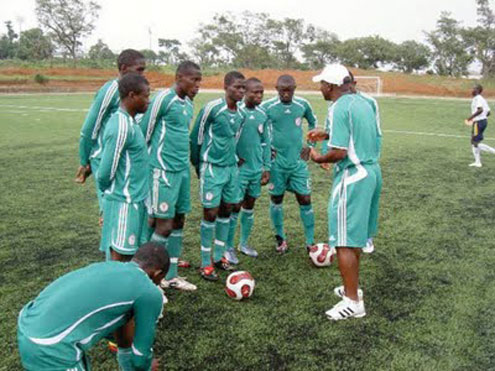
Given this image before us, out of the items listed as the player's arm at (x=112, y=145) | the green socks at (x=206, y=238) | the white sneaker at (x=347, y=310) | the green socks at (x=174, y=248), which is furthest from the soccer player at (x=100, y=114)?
the white sneaker at (x=347, y=310)

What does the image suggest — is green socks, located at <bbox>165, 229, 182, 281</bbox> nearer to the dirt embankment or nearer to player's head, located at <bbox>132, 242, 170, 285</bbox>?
player's head, located at <bbox>132, 242, 170, 285</bbox>

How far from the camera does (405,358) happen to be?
3967mm

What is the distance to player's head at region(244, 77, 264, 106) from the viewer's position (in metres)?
5.73

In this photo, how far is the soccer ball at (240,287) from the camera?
491cm

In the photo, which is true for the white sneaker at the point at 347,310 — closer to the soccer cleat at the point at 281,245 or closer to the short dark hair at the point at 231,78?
the soccer cleat at the point at 281,245

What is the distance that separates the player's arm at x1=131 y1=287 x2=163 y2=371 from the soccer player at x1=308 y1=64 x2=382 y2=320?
2103 mm

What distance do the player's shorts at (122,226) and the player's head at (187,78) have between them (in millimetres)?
1316

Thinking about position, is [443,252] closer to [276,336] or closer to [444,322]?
[444,322]

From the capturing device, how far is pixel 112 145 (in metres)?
3.88

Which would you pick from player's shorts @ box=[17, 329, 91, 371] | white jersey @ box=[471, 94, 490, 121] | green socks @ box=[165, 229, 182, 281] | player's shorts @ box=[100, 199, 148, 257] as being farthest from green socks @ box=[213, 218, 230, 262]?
white jersey @ box=[471, 94, 490, 121]

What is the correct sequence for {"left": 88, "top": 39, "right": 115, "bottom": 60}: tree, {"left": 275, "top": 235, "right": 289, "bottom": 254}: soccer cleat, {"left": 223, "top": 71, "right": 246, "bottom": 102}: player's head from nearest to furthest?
{"left": 223, "top": 71, "right": 246, "bottom": 102}: player's head < {"left": 275, "top": 235, "right": 289, "bottom": 254}: soccer cleat < {"left": 88, "top": 39, "right": 115, "bottom": 60}: tree

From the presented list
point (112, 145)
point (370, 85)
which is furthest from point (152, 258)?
point (370, 85)

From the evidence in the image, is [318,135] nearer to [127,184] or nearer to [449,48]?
[127,184]

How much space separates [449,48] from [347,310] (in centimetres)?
6472
